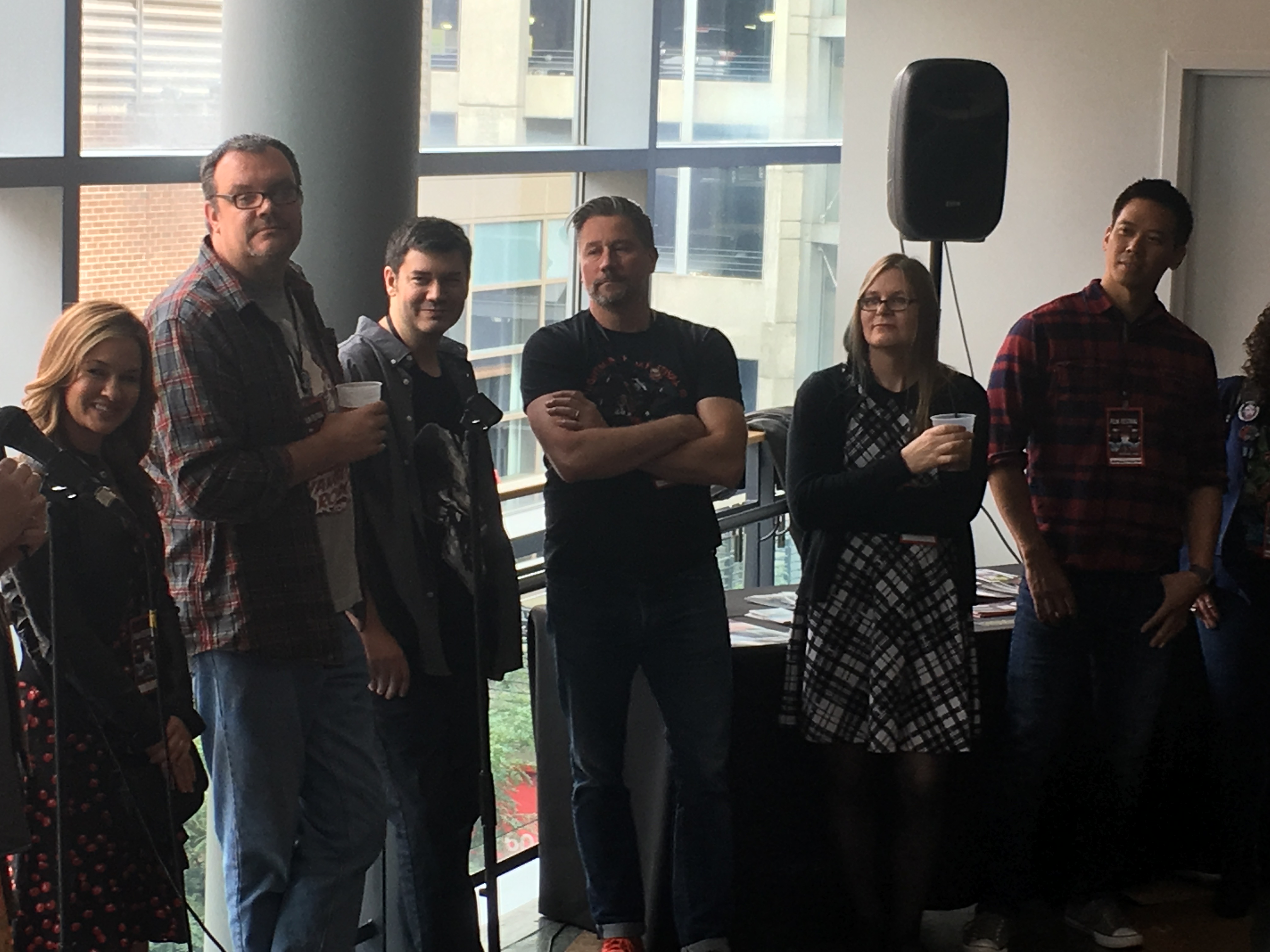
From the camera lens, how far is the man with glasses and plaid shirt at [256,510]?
7.77ft

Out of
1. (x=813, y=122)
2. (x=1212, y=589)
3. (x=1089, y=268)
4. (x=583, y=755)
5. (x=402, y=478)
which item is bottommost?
(x=583, y=755)

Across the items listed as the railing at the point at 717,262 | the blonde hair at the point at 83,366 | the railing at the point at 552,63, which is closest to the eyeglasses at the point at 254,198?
the blonde hair at the point at 83,366

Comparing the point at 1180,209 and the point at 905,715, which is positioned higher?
the point at 1180,209

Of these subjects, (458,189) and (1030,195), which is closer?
(458,189)

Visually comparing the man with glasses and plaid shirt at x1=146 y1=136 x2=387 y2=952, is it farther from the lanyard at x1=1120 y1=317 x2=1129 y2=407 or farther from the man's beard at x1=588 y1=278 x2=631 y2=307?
the lanyard at x1=1120 y1=317 x2=1129 y2=407

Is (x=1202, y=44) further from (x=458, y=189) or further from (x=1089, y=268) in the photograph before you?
(x=458, y=189)

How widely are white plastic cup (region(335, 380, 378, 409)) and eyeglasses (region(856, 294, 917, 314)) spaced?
45.3 inches

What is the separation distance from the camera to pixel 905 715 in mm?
3180

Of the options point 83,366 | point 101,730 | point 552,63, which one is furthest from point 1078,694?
point 552,63

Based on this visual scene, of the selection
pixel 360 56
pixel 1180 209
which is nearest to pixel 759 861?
pixel 1180 209

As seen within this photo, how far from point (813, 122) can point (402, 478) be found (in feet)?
15.2

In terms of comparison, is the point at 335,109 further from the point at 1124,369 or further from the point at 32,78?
the point at 1124,369

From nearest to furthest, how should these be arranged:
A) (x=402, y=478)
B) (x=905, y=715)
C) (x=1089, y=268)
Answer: (x=402, y=478) → (x=905, y=715) → (x=1089, y=268)

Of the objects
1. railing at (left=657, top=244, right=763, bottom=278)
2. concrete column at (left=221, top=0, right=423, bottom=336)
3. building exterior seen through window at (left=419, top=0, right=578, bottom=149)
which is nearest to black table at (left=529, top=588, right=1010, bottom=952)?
concrete column at (left=221, top=0, right=423, bottom=336)
